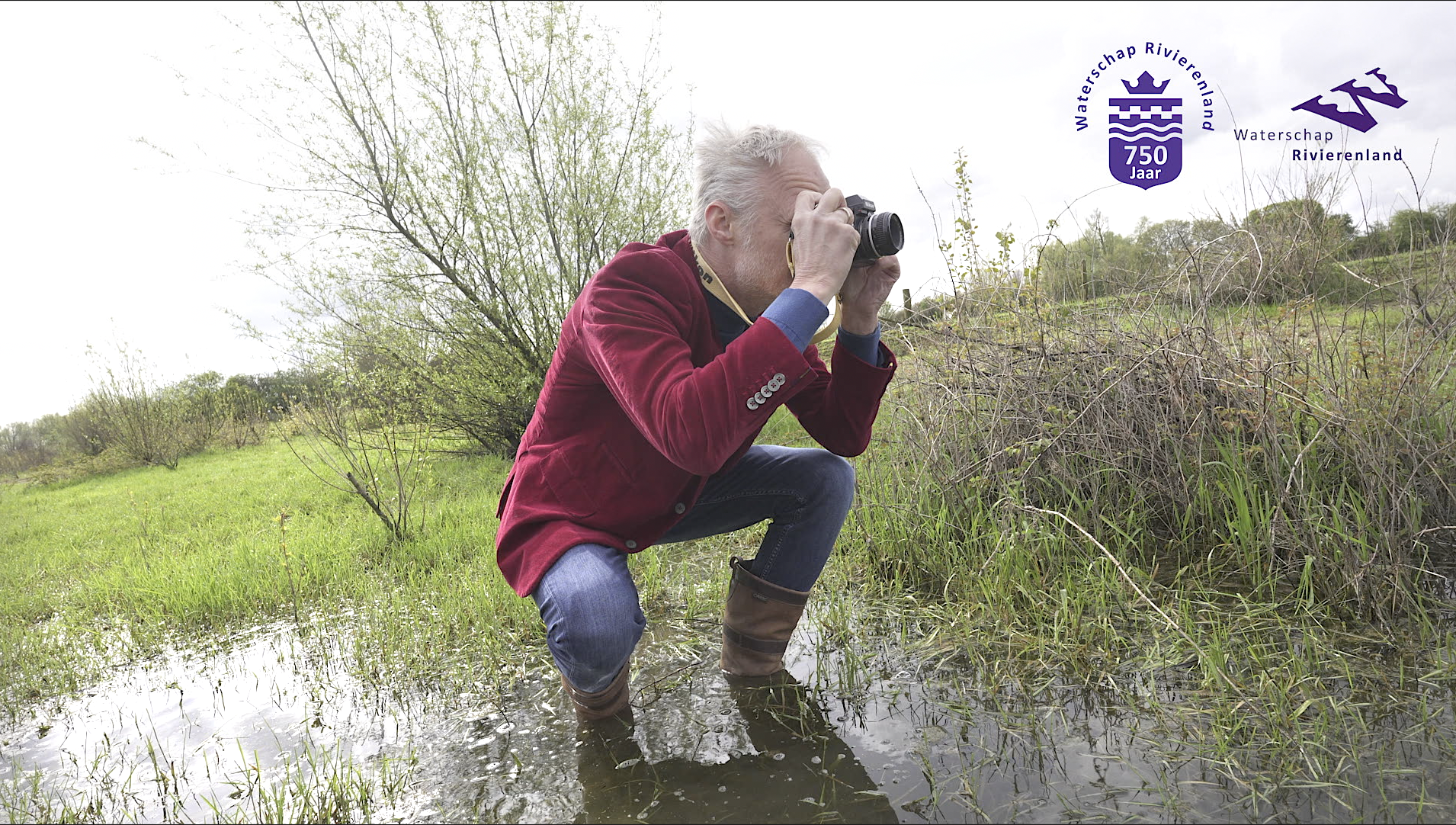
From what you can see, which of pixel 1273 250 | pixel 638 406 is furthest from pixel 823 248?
pixel 1273 250

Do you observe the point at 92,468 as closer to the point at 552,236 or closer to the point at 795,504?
the point at 552,236

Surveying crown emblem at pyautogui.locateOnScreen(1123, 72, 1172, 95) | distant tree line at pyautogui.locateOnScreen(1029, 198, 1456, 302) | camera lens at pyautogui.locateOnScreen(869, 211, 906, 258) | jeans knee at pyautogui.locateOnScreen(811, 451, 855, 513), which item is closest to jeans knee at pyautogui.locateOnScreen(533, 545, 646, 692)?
jeans knee at pyautogui.locateOnScreen(811, 451, 855, 513)

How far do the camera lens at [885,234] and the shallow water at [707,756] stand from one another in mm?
1228

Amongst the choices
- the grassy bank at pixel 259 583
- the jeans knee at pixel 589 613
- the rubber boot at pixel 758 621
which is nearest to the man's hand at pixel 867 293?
the rubber boot at pixel 758 621

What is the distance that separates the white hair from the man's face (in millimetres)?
23

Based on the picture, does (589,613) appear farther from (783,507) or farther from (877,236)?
(877,236)

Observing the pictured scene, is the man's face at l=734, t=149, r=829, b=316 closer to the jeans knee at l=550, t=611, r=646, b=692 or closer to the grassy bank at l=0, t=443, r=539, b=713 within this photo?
the jeans knee at l=550, t=611, r=646, b=692

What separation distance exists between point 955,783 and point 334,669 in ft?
7.27

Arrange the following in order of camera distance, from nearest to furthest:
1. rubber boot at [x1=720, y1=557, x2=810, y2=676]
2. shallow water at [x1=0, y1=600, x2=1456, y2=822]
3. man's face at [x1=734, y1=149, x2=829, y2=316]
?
1. shallow water at [x1=0, y1=600, x2=1456, y2=822]
2. man's face at [x1=734, y1=149, x2=829, y2=316]
3. rubber boot at [x1=720, y1=557, x2=810, y2=676]

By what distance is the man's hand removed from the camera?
83.8 inches

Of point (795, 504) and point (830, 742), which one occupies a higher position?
point (795, 504)

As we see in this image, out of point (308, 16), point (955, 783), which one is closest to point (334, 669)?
point (955, 783)

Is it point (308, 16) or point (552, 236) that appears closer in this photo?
point (308, 16)

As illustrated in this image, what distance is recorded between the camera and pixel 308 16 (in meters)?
6.14
